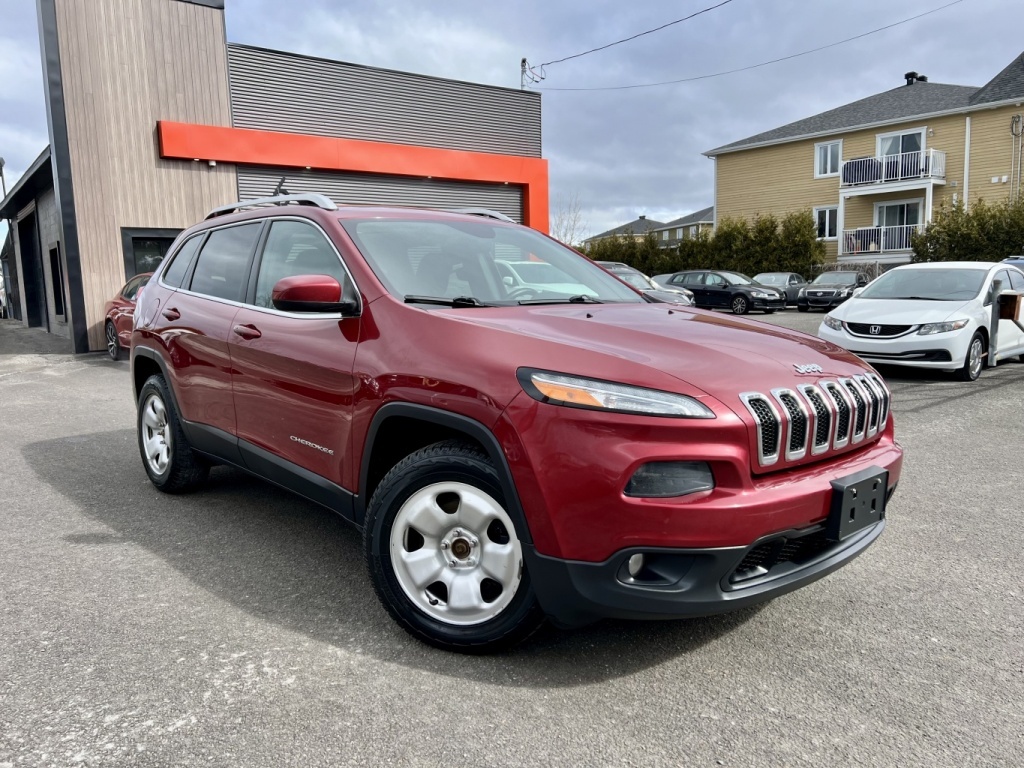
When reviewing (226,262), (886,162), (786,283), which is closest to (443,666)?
(226,262)

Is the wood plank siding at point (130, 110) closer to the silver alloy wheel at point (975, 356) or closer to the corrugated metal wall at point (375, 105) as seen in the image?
the corrugated metal wall at point (375, 105)

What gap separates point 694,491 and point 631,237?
115 ft

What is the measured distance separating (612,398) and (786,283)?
1027 inches

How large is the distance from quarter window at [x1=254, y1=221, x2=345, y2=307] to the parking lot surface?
1.35 m

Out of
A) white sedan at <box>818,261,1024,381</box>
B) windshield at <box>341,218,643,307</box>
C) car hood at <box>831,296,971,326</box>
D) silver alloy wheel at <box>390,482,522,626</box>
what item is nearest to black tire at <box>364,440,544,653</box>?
silver alloy wheel at <box>390,482,522,626</box>

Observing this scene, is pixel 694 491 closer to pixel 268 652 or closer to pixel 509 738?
pixel 509 738

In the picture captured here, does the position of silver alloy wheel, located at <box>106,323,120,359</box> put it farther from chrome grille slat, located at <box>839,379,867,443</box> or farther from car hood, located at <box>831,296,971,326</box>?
chrome grille slat, located at <box>839,379,867,443</box>

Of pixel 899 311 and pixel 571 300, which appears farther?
pixel 899 311

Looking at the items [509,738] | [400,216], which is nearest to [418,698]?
[509,738]

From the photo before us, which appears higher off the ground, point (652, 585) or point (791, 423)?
point (791, 423)

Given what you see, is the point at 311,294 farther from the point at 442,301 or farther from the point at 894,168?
the point at 894,168

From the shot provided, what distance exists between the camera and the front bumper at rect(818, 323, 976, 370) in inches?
355

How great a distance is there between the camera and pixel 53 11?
14094 mm

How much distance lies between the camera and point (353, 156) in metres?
17.7
